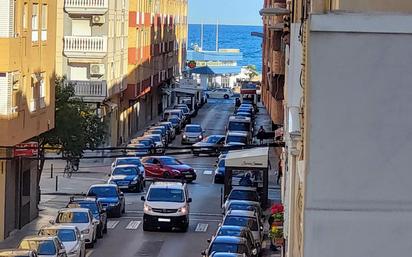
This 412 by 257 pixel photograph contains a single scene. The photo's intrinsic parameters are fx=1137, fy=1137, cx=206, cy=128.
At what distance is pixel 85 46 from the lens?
64562 millimetres

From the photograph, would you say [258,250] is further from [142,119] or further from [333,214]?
[142,119]

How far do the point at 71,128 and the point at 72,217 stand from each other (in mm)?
10505

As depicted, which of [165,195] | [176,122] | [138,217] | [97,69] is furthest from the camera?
[176,122]

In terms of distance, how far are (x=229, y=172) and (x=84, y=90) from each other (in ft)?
72.4

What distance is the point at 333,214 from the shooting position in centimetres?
862

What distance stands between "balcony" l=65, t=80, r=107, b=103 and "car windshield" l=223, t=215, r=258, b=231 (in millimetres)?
30325

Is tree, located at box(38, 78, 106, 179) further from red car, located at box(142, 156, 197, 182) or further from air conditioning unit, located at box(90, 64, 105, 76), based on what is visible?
air conditioning unit, located at box(90, 64, 105, 76)

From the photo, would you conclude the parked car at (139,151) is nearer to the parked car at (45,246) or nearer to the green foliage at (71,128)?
the green foliage at (71,128)

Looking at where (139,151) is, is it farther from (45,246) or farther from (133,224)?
(45,246)

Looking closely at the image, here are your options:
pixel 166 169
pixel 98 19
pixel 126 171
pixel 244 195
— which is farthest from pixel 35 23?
pixel 98 19

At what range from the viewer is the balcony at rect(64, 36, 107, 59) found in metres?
64.0

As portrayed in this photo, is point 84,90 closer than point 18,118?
No

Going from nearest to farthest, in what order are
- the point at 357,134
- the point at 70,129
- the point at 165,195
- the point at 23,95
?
the point at 357,134 < the point at 23,95 < the point at 165,195 < the point at 70,129

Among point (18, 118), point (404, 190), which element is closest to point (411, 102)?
point (404, 190)
